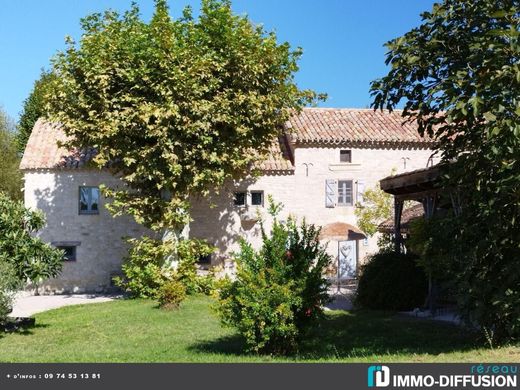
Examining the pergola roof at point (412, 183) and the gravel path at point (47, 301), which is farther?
the gravel path at point (47, 301)

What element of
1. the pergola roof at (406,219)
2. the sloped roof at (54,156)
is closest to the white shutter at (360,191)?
the pergola roof at (406,219)

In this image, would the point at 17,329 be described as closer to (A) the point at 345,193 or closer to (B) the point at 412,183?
(B) the point at 412,183

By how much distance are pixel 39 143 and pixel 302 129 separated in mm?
11279

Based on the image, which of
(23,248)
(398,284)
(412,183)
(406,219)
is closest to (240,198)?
(406,219)

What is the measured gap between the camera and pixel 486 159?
28.5 feet

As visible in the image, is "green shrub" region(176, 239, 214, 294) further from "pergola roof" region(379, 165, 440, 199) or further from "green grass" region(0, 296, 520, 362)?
"pergola roof" region(379, 165, 440, 199)

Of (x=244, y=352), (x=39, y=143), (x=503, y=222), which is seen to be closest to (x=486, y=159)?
(x=503, y=222)

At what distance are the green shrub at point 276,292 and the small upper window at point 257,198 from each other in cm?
1548

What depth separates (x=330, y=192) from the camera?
90.0ft

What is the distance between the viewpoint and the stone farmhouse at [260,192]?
984 inches

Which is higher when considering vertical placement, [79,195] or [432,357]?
[79,195]

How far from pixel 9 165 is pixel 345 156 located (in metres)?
19.7

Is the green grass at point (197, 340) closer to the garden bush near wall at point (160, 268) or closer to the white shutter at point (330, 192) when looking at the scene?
the garden bush near wall at point (160, 268)
